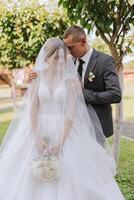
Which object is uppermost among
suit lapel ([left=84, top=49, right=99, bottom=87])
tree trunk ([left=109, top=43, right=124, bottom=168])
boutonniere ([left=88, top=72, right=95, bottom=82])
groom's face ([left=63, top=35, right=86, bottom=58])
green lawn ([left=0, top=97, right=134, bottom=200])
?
groom's face ([left=63, top=35, right=86, bottom=58])

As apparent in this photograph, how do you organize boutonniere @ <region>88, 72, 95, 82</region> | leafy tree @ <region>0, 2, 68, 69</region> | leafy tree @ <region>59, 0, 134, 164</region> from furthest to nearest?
1. leafy tree @ <region>0, 2, 68, 69</region>
2. leafy tree @ <region>59, 0, 134, 164</region>
3. boutonniere @ <region>88, 72, 95, 82</region>

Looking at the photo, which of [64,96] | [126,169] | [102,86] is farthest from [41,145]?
[126,169]

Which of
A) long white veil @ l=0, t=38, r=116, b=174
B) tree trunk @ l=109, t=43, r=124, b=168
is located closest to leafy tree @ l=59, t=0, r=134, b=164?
tree trunk @ l=109, t=43, r=124, b=168

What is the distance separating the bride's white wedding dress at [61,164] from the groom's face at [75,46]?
393 millimetres

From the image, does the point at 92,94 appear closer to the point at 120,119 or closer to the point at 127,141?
the point at 120,119

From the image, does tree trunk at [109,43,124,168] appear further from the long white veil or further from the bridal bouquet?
the bridal bouquet

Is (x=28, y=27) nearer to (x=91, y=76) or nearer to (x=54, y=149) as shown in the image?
(x=91, y=76)

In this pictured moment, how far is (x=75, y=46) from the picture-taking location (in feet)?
15.4

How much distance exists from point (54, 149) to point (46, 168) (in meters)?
0.27

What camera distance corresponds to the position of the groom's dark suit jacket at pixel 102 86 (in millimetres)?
4672

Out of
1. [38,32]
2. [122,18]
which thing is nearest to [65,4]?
[122,18]

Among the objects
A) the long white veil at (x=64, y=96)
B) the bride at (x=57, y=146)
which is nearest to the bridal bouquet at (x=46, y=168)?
the bride at (x=57, y=146)

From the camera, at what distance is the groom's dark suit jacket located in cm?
467

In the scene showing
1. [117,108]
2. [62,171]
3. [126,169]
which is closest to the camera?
[62,171]
